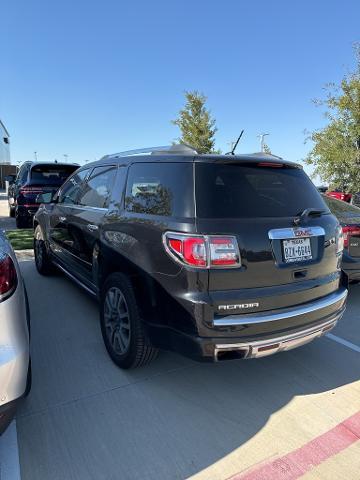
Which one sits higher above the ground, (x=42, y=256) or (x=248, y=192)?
(x=248, y=192)

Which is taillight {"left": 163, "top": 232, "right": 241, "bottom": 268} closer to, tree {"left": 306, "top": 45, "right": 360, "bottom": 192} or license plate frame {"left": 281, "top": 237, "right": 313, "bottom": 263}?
license plate frame {"left": 281, "top": 237, "right": 313, "bottom": 263}

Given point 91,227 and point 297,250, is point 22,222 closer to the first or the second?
point 91,227

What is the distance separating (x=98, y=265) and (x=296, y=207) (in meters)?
1.86

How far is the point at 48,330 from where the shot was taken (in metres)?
3.99

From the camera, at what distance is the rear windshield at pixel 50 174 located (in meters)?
10.3

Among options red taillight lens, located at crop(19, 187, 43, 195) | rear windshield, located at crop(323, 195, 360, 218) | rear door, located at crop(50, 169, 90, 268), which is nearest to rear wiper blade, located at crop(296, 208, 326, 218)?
rear windshield, located at crop(323, 195, 360, 218)

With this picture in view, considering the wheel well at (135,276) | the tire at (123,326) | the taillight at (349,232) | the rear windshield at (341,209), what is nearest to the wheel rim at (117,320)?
the tire at (123,326)

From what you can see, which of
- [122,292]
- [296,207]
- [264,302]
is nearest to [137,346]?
[122,292]

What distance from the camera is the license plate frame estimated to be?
2.64 m

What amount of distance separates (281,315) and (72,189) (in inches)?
128

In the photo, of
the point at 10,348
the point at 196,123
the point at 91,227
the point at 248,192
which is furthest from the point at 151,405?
the point at 196,123

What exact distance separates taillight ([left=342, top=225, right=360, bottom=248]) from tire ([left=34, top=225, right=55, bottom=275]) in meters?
4.09

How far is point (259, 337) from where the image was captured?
251cm

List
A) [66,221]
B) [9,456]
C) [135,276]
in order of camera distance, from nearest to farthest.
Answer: [9,456]
[135,276]
[66,221]
